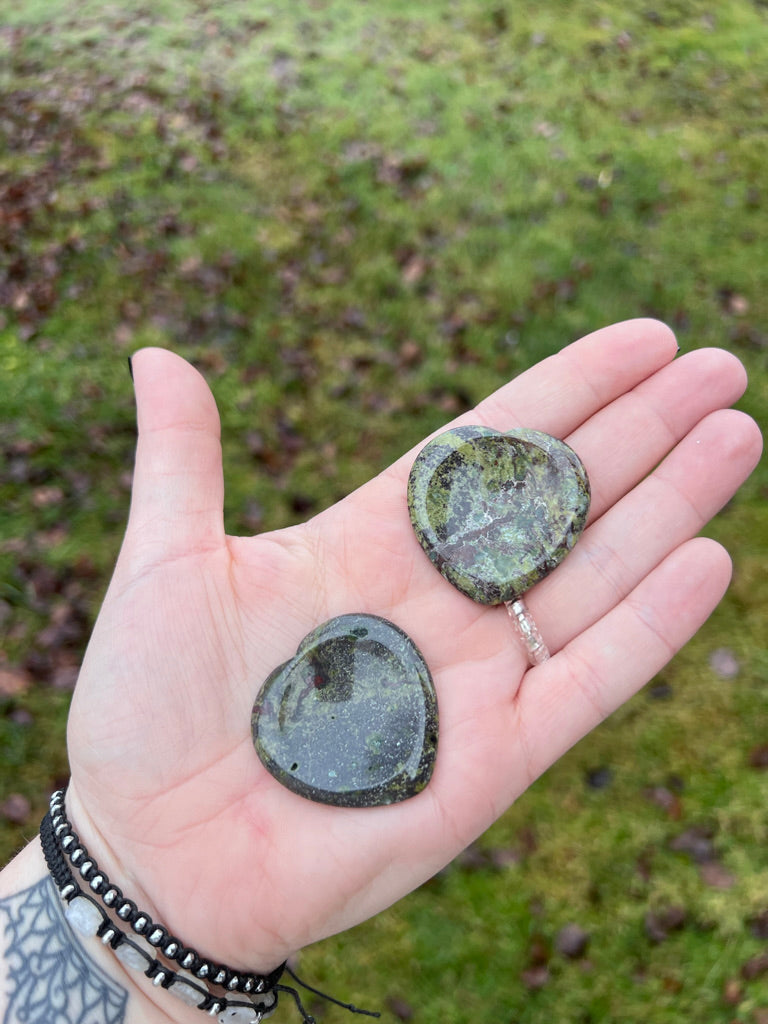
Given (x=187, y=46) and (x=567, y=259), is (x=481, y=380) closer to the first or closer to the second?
(x=567, y=259)

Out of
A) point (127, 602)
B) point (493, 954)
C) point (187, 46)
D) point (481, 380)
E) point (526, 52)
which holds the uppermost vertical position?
point (187, 46)

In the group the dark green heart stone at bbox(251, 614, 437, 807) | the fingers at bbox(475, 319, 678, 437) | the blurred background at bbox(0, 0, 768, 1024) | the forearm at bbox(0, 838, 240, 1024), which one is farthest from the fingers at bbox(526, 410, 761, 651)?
the forearm at bbox(0, 838, 240, 1024)

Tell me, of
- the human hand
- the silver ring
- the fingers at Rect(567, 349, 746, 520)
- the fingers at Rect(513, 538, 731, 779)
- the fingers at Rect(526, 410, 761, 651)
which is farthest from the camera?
the fingers at Rect(567, 349, 746, 520)

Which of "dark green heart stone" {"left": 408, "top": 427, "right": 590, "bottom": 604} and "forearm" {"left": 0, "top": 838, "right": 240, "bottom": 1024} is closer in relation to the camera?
"forearm" {"left": 0, "top": 838, "right": 240, "bottom": 1024}

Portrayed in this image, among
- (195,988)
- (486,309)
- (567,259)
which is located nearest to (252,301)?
(486,309)

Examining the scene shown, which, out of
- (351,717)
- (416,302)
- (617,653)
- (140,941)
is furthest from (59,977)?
(416,302)

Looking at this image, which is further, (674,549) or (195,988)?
(674,549)

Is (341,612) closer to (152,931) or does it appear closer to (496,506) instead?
(496,506)

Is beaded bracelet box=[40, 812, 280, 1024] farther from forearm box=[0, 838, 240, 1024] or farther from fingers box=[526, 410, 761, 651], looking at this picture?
fingers box=[526, 410, 761, 651]
